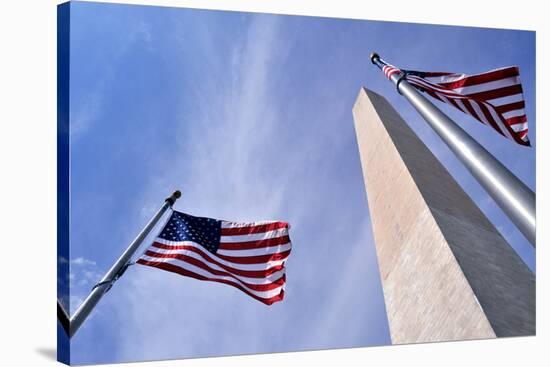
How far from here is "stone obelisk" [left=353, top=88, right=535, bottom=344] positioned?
950cm

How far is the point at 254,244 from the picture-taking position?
26.9ft

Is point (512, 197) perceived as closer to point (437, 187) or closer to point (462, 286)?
point (462, 286)

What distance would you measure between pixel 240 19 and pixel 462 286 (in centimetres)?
520

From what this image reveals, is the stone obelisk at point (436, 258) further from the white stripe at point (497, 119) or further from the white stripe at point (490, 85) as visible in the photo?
the white stripe at point (490, 85)

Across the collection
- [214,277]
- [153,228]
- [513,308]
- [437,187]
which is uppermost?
[437,187]

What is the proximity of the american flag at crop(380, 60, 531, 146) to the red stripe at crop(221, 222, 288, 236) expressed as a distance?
8.58 feet

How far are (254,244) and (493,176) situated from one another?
3266 mm

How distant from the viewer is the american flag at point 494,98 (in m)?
8.00

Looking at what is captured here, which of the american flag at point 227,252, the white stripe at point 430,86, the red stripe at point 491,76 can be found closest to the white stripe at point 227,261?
the american flag at point 227,252

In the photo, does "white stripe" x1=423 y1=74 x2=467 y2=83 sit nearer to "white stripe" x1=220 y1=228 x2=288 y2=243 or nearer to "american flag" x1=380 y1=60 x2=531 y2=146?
"american flag" x1=380 y1=60 x2=531 y2=146

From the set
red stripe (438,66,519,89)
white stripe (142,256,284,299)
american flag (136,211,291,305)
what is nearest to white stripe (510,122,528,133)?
red stripe (438,66,519,89)

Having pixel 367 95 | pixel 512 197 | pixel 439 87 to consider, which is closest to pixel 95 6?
pixel 439 87

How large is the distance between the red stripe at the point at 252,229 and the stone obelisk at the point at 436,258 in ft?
10.1

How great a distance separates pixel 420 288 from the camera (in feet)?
34.7
